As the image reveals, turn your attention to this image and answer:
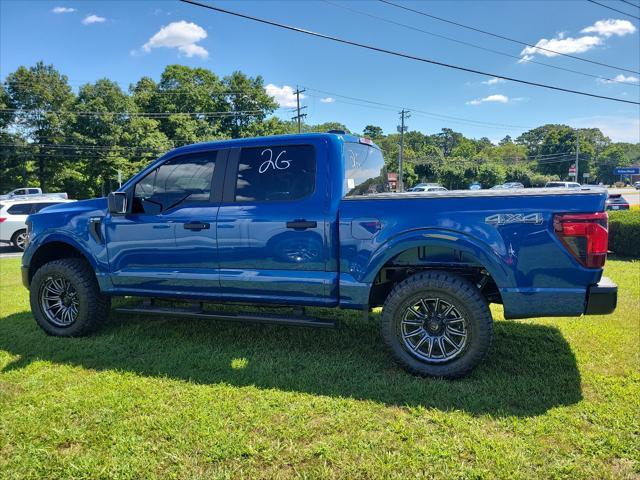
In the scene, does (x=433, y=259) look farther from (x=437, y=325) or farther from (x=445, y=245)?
(x=437, y=325)

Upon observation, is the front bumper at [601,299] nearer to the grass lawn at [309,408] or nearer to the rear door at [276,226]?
the grass lawn at [309,408]

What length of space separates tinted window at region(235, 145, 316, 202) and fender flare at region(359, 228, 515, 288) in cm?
85

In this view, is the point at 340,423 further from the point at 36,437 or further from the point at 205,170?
the point at 205,170

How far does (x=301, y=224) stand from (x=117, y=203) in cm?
188

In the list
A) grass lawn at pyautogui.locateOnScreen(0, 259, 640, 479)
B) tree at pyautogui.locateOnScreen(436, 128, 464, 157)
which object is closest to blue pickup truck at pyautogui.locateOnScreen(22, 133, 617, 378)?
grass lawn at pyautogui.locateOnScreen(0, 259, 640, 479)

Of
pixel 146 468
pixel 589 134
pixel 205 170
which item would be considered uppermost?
pixel 589 134

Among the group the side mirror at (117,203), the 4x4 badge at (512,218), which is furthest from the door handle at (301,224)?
the side mirror at (117,203)

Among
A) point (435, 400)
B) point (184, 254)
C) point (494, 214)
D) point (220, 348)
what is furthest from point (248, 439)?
point (494, 214)

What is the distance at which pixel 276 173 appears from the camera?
13.8 feet

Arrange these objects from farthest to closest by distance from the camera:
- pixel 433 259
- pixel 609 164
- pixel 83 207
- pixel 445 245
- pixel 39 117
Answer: pixel 609 164 < pixel 39 117 < pixel 83 207 < pixel 433 259 < pixel 445 245

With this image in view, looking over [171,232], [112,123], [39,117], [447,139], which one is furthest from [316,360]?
[447,139]

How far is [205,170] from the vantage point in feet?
14.6

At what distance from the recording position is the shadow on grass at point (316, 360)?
3432 millimetres

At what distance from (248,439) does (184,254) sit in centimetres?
207
